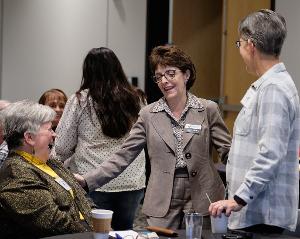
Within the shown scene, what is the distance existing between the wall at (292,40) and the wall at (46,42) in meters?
2.00

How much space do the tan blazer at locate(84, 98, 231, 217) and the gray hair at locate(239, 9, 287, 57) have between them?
0.69 m

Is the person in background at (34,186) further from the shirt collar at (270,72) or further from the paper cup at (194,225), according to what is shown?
the shirt collar at (270,72)

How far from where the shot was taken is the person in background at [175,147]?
2.93 metres

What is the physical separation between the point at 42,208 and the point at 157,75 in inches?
35.6

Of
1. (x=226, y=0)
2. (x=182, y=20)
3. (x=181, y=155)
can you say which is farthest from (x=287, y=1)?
(x=181, y=155)

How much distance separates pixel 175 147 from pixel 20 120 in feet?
2.53

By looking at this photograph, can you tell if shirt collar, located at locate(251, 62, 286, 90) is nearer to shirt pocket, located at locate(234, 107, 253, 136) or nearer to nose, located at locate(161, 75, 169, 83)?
shirt pocket, located at locate(234, 107, 253, 136)

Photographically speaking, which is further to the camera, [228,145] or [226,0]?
[226,0]

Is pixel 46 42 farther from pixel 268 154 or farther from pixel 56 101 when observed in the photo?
pixel 268 154

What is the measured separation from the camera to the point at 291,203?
2.40 m

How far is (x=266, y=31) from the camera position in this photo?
7.82ft

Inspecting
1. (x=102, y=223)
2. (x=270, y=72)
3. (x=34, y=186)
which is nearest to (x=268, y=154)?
(x=270, y=72)

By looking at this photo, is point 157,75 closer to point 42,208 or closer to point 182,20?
point 42,208

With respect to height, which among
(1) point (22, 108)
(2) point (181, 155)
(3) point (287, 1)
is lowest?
(2) point (181, 155)
